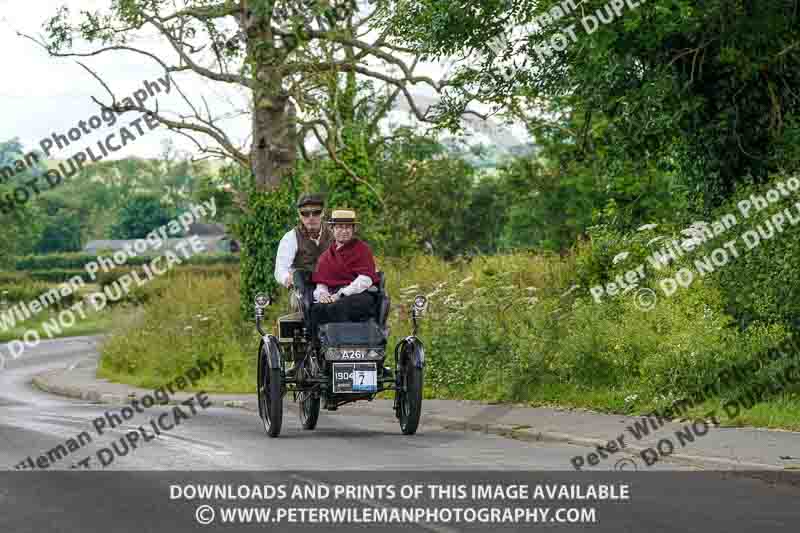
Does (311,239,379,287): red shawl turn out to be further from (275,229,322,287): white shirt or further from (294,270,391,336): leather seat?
(275,229,322,287): white shirt

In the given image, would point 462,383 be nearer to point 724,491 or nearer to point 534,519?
point 724,491

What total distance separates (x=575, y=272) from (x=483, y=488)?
485 inches

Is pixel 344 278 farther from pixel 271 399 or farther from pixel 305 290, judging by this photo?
pixel 271 399

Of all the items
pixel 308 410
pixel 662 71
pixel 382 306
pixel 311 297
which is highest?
pixel 662 71

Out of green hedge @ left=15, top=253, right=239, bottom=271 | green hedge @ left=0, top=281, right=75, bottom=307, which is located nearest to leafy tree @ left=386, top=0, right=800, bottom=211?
green hedge @ left=0, top=281, right=75, bottom=307

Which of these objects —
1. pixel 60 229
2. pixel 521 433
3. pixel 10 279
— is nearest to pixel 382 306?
pixel 521 433

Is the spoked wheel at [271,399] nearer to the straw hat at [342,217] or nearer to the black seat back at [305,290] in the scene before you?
the black seat back at [305,290]

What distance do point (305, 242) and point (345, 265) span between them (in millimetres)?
806

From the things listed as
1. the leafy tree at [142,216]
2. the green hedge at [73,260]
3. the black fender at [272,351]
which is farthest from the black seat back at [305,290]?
the leafy tree at [142,216]

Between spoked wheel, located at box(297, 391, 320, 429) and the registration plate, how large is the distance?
5.12 ft

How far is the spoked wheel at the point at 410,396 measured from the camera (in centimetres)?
1491

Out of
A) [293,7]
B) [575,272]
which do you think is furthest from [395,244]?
[575,272]

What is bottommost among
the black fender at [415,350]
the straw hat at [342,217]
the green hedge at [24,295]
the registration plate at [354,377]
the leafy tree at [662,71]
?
the green hedge at [24,295]

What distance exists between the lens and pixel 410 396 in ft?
49.6
